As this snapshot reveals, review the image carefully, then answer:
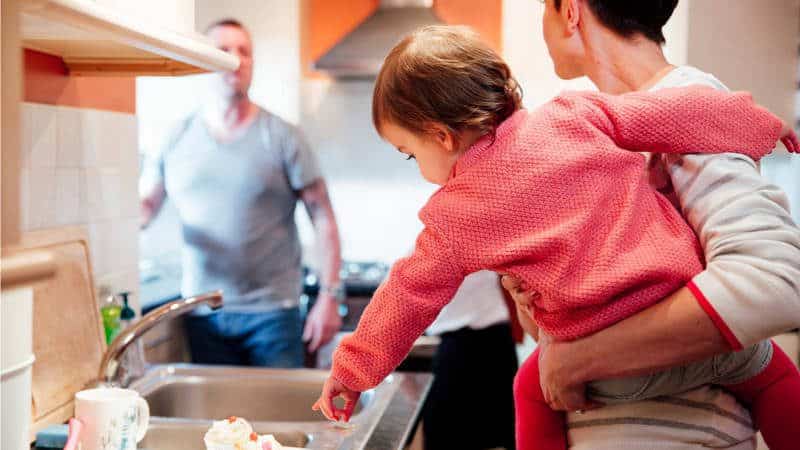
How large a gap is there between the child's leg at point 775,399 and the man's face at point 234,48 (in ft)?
6.82

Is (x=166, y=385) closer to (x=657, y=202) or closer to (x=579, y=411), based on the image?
(x=579, y=411)

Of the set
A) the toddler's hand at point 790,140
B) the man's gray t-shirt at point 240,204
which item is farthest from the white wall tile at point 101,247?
the toddler's hand at point 790,140

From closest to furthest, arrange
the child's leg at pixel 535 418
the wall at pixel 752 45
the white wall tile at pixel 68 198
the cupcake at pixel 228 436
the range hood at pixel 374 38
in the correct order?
the child's leg at pixel 535 418, the cupcake at pixel 228 436, the white wall tile at pixel 68 198, the wall at pixel 752 45, the range hood at pixel 374 38

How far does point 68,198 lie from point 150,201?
3.61 ft

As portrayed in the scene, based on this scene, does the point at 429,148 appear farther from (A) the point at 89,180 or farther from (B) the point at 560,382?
(A) the point at 89,180

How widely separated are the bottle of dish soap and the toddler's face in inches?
36.8

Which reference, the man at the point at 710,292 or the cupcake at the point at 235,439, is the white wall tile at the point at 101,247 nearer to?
the cupcake at the point at 235,439

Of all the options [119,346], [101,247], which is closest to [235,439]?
[119,346]

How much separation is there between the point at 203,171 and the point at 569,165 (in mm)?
1918

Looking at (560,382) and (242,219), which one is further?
(242,219)

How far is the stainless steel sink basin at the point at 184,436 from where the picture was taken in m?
1.56

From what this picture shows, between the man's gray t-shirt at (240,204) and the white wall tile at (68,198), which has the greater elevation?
the white wall tile at (68,198)

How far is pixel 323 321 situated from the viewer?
2.81 metres

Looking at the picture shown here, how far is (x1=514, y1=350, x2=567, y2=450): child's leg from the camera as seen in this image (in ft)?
3.98
